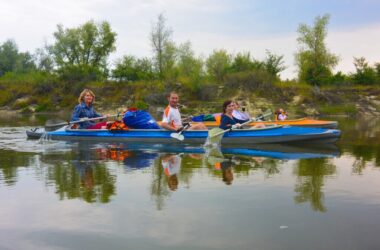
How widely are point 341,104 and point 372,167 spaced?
27141 mm

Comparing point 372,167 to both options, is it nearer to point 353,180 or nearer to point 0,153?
point 353,180

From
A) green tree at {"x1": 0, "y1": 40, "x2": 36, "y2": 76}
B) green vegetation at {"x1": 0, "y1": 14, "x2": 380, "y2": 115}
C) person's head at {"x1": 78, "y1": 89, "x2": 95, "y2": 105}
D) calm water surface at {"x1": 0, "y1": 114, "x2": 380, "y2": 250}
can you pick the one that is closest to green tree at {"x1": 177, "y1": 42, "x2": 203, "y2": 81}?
green vegetation at {"x1": 0, "y1": 14, "x2": 380, "y2": 115}

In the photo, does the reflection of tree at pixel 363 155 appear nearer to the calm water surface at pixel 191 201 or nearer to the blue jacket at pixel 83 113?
the calm water surface at pixel 191 201

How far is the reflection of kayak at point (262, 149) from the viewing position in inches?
405

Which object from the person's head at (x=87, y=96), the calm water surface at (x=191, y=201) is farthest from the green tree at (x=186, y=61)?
the calm water surface at (x=191, y=201)

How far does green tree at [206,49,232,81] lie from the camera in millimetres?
40938

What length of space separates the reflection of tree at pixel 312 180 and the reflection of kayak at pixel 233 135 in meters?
2.33

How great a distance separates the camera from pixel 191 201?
5918mm

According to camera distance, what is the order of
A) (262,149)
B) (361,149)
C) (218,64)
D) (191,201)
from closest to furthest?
1. (191,201)
2. (262,149)
3. (361,149)
4. (218,64)

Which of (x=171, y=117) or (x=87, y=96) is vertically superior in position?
(x=87, y=96)

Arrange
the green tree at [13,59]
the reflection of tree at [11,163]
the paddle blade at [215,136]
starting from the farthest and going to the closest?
1. the green tree at [13,59]
2. the paddle blade at [215,136]
3. the reflection of tree at [11,163]

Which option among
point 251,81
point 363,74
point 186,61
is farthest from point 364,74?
point 186,61

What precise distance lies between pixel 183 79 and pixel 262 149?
1189 inches

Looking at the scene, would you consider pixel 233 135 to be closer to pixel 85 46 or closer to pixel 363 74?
pixel 363 74
